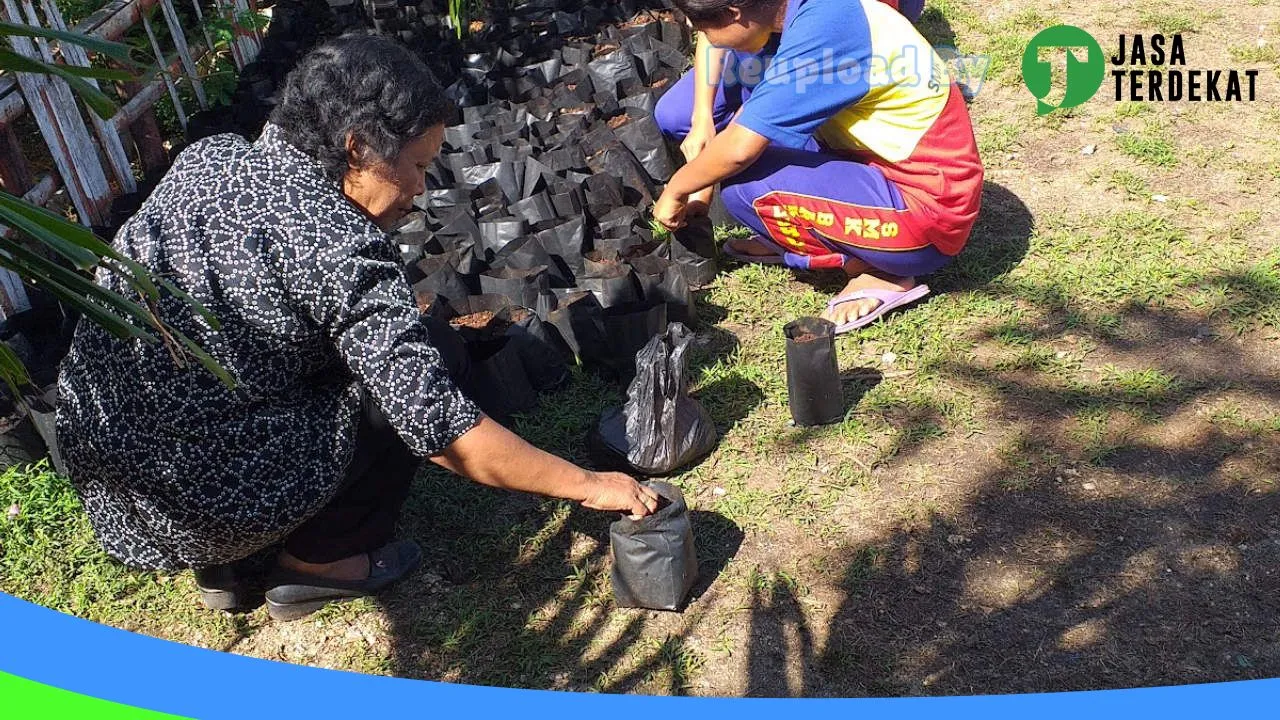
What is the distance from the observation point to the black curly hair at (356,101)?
2242 mm

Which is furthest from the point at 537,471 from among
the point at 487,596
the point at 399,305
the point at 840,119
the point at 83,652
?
the point at 840,119

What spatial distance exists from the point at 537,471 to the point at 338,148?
2.61 ft

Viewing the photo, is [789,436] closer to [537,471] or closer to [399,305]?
[537,471]

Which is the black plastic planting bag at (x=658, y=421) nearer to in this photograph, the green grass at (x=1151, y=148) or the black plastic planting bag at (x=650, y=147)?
the black plastic planting bag at (x=650, y=147)

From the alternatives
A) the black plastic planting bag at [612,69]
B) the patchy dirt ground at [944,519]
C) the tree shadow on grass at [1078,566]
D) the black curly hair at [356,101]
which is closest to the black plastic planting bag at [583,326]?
the patchy dirt ground at [944,519]

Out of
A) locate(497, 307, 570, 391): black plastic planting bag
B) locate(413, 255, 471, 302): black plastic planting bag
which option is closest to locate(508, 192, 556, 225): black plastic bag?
locate(413, 255, 471, 302): black plastic planting bag

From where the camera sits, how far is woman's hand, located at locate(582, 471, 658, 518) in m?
2.49

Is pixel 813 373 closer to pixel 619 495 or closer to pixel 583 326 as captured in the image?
pixel 583 326

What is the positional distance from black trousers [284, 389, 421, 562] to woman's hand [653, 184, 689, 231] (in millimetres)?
1324

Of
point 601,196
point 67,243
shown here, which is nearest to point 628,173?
point 601,196

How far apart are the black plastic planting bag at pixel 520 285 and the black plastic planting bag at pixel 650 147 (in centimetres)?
90

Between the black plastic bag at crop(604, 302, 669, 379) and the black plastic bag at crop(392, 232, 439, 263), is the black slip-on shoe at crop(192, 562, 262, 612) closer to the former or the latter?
the black plastic bag at crop(604, 302, 669, 379)

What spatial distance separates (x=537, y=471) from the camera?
93.1 inches

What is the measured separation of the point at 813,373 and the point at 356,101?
5.22 ft
